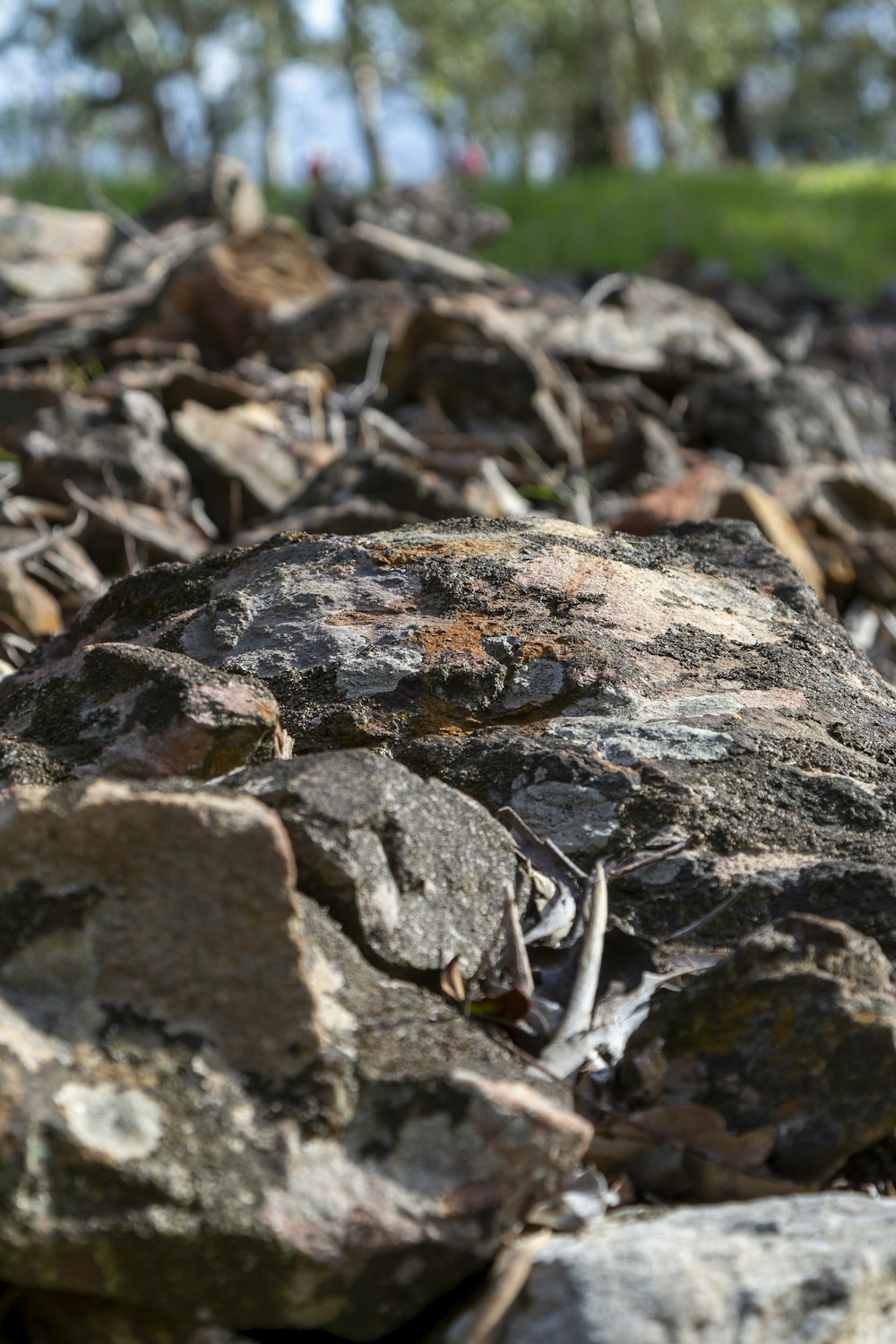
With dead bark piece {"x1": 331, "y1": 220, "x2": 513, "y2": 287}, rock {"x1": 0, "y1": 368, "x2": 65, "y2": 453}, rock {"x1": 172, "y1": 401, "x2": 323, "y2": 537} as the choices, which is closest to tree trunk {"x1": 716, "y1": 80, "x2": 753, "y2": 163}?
dead bark piece {"x1": 331, "y1": 220, "x2": 513, "y2": 287}

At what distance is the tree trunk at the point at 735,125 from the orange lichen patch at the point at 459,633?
2570 centimetres

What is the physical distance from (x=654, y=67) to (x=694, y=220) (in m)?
6.97

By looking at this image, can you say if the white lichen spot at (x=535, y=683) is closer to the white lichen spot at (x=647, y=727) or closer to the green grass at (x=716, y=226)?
the white lichen spot at (x=647, y=727)

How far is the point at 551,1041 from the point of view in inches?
60.4

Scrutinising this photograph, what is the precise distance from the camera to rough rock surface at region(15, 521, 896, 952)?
1816 millimetres

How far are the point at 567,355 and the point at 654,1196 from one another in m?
5.21

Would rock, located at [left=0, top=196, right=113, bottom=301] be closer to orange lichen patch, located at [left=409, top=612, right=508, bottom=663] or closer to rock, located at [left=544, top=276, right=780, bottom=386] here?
rock, located at [left=544, top=276, right=780, bottom=386]

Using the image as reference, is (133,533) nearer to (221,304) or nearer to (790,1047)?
(221,304)

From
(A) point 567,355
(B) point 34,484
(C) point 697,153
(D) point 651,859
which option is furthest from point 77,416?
(C) point 697,153

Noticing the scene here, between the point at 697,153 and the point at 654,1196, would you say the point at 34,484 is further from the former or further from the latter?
the point at 697,153

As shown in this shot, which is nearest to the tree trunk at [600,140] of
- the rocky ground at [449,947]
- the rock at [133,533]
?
the rock at [133,533]

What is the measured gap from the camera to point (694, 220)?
11.4 m

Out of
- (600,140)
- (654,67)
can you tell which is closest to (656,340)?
(654,67)

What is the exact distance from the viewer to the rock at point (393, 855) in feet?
4.93
